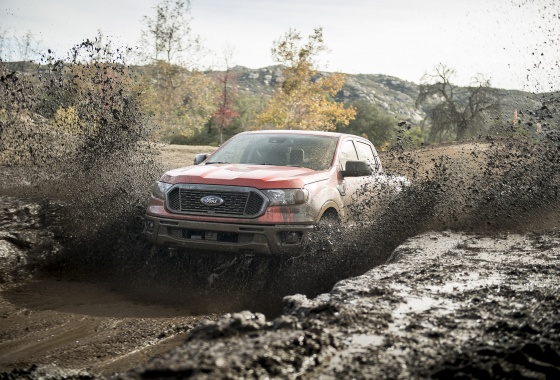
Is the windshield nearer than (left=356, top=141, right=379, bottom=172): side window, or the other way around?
the windshield

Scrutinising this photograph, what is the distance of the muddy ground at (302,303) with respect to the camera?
3125mm

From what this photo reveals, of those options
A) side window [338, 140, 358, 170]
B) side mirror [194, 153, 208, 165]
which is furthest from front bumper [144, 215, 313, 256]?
side mirror [194, 153, 208, 165]

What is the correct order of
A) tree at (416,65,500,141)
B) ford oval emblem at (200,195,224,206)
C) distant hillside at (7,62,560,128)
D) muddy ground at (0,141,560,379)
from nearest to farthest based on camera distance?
muddy ground at (0,141,560,379) → ford oval emblem at (200,195,224,206) → tree at (416,65,500,141) → distant hillside at (7,62,560,128)

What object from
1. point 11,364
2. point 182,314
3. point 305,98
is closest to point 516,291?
point 182,314

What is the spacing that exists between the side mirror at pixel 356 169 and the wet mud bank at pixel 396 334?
79.9 inches

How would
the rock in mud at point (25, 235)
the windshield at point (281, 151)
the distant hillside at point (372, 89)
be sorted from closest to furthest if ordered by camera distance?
the windshield at point (281, 151) → the rock in mud at point (25, 235) → the distant hillside at point (372, 89)

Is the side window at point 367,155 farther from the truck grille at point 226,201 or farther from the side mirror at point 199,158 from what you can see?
the truck grille at point 226,201

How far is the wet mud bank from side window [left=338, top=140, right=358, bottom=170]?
2409 millimetres

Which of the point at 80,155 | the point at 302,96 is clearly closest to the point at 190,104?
the point at 302,96

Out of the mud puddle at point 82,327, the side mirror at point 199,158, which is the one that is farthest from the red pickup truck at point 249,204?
the mud puddle at point 82,327

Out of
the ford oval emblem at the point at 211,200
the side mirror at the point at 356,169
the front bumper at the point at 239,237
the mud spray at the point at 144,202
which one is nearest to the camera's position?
the front bumper at the point at 239,237

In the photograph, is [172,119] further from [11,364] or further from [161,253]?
[11,364]

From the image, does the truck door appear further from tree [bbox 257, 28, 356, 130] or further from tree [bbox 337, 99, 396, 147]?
tree [bbox 337, 99, 396, 147]

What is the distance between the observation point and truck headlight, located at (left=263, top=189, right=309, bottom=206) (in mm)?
6438
